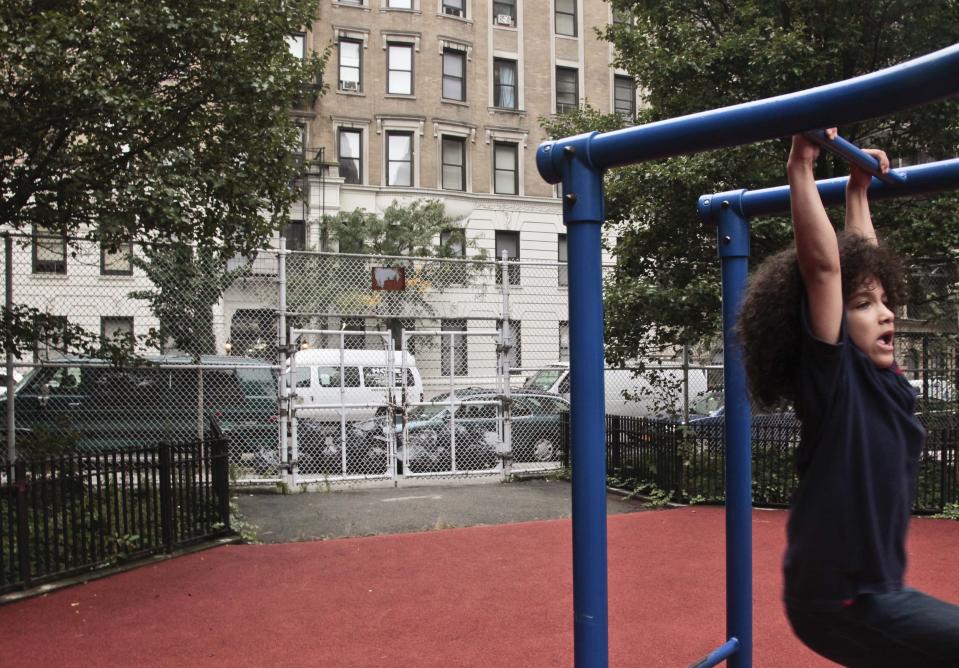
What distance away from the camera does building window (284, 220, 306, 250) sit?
26.9m

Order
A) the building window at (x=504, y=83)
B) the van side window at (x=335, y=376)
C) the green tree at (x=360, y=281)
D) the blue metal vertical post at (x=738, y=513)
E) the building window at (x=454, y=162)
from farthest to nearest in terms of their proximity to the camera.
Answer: the building window at (x=504, y=83), the building window at (x=454, y=162), the van side window at (x=335, y=376), the green tree at (x=360, y=281), the blue metal vertical post at (x=738, y=513)

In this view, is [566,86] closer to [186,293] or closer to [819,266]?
[186,293]

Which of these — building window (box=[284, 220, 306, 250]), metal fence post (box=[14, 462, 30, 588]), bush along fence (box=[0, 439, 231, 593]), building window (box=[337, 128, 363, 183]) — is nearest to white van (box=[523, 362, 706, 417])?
bush along fence (box=[0, 439, 231, 593])

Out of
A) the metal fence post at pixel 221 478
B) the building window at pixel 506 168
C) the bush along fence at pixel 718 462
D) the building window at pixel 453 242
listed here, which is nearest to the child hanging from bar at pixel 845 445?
the metal fence post at pixel 221 478

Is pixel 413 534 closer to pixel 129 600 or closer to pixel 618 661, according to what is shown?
pixel 129 600

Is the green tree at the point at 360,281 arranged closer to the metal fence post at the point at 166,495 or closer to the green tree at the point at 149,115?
the green tree at the point at 149,115

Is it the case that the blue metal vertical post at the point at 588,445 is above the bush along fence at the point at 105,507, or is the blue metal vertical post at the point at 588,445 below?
above

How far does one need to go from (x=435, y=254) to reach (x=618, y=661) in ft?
71.1

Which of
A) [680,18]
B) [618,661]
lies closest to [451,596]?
[618,661]

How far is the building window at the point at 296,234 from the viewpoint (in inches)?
1058

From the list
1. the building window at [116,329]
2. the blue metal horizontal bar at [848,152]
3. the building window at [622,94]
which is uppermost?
the building window at [622,94]

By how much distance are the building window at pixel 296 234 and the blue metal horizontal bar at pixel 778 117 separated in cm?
2509

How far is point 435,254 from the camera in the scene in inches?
1017

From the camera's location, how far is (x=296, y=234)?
89.5 feet
